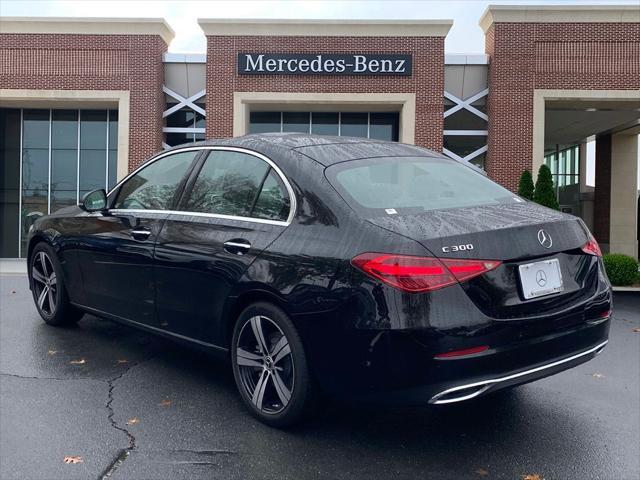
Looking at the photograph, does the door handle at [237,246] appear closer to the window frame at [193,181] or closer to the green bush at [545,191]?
the window frame at [193,181]

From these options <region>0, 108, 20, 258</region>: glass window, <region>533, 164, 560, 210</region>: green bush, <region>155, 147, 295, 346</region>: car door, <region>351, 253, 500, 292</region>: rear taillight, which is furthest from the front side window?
<region>0, 108, 20, 258</region>: glass window

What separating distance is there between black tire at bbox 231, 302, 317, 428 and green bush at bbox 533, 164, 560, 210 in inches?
593

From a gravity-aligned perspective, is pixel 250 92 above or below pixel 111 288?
above

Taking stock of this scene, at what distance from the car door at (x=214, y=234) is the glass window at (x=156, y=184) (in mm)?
195

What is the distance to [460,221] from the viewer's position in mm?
3068

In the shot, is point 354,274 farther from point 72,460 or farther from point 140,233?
point 140,233

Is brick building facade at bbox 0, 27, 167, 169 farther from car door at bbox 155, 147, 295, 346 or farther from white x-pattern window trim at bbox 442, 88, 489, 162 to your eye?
car door at bbox 155, 147, 295, 346

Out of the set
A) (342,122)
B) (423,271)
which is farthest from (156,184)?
(342,122)

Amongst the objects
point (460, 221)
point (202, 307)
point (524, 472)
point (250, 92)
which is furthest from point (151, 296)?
point (250, 92)

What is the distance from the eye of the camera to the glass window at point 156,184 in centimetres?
436

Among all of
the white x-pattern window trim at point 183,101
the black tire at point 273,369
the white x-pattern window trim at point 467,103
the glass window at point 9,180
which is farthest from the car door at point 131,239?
the glass window at point 9,180

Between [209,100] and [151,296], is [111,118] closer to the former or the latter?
[209,100]

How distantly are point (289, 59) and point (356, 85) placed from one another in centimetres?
230

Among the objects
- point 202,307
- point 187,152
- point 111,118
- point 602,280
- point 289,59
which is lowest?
point 202,307
